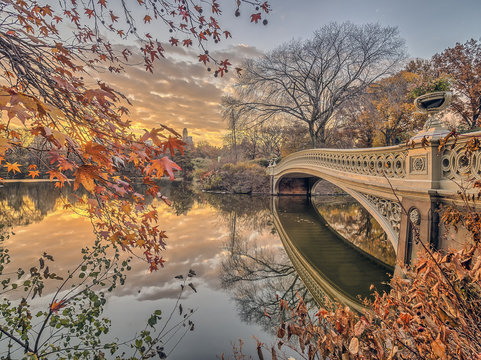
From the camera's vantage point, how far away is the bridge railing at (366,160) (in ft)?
16.8

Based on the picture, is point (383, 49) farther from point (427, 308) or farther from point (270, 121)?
point (427, 308)

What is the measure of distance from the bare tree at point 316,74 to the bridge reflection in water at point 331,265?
36.0 ft

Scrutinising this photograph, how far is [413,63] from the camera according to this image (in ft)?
70.8

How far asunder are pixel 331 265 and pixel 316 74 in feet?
52.5

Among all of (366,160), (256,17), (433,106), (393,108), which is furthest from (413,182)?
(393,108)

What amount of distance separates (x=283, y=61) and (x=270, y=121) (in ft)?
15.2

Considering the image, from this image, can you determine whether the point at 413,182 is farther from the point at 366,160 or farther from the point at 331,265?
the point at 331,265

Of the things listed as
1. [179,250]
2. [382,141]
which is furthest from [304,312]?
[382,141]

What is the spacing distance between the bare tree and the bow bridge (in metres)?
12.3

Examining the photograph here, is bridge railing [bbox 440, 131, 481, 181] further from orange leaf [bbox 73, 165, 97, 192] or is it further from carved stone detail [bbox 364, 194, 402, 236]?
orange leaf [bbox 73, 165, 97, 192]

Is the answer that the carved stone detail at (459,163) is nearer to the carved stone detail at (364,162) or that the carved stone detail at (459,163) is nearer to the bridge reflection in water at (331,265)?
the carved stone detail at (364,162)

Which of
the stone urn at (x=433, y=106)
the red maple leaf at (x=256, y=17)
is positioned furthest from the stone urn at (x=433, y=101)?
the red maple leaf at (x=256, y=17)

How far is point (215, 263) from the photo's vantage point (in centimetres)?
689

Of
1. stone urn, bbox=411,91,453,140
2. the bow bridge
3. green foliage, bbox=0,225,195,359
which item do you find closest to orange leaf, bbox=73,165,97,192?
green foliage, bbox=0,225,195,359
